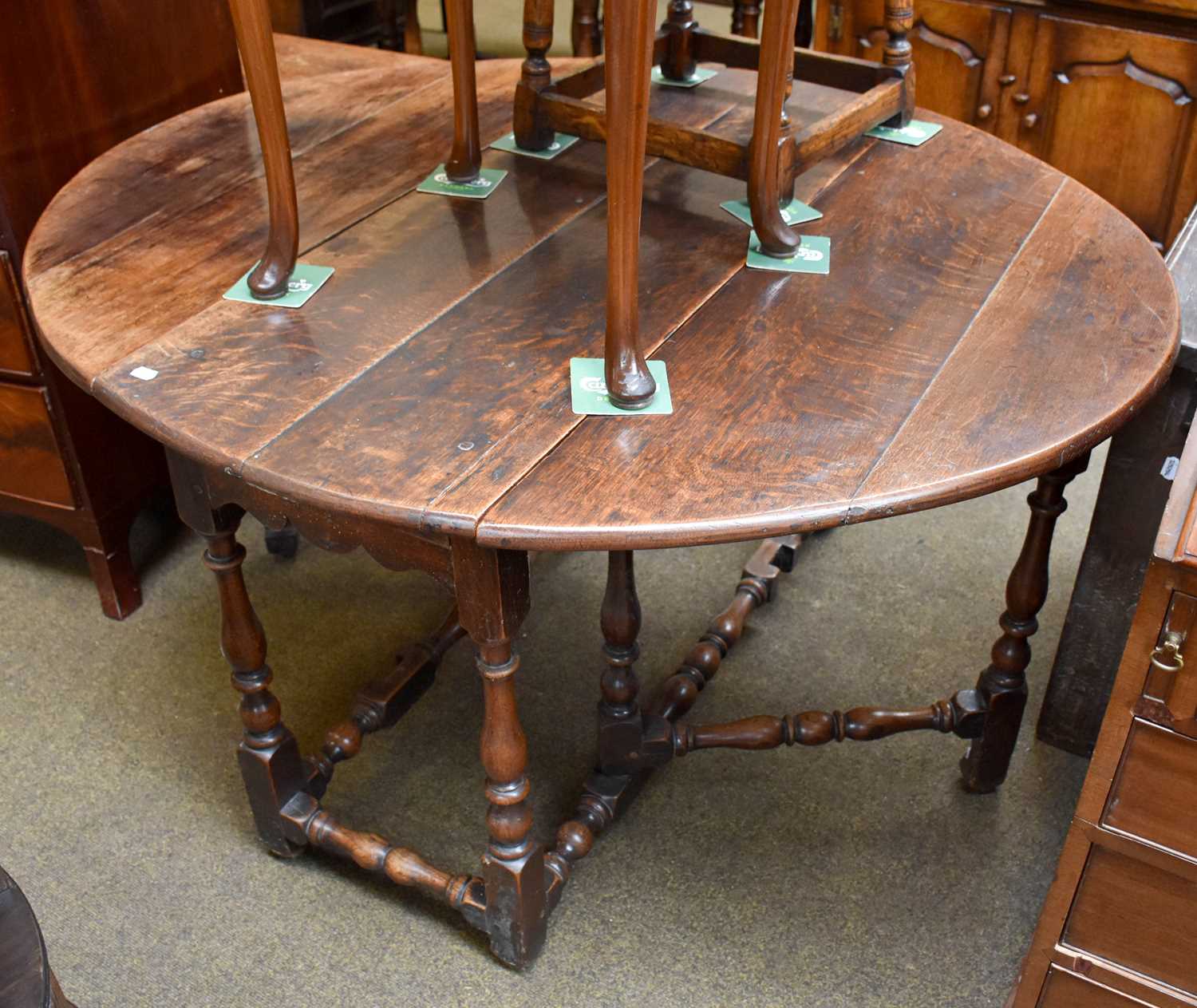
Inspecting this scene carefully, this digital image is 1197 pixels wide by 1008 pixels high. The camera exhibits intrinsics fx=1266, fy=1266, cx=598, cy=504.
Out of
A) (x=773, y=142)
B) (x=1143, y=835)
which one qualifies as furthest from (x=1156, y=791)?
(x=773, y=142)

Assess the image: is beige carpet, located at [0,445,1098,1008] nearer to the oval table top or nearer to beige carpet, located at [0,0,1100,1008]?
beige carpet, located at [0,0,1100,1008]

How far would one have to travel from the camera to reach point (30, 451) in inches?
78.7

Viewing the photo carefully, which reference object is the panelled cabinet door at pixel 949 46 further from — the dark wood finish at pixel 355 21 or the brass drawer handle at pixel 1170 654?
the brass drawer handle at pixel 1170 654

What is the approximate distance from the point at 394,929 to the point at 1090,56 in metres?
2.32

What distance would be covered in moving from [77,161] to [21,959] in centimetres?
124

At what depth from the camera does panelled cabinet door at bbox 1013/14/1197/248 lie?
271 cm

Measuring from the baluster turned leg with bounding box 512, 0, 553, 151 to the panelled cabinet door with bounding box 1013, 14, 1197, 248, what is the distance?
165cm

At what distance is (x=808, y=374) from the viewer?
120 cm

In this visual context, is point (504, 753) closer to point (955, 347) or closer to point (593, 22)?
point (955, 347)

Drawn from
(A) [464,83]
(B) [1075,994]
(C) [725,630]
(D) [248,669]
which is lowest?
(C) [725,630]

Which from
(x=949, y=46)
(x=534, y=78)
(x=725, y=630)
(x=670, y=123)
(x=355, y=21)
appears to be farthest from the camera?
(x=355, y=21)

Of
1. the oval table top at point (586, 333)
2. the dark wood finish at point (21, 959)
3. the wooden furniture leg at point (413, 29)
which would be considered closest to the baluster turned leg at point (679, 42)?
the oval table top at point (586, 333)

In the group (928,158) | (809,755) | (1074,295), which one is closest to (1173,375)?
(1074,295)

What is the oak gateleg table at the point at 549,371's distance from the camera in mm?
1078
